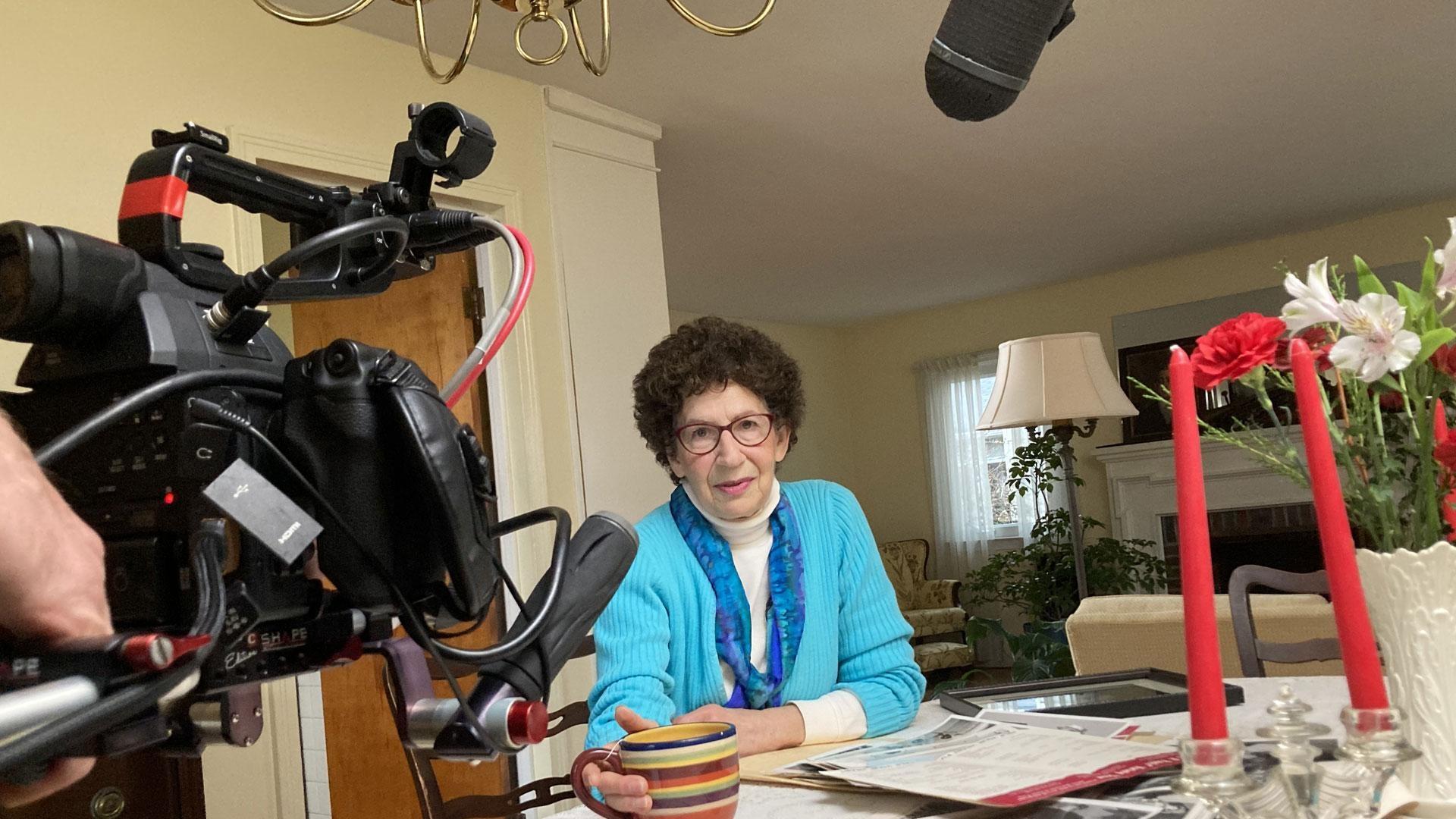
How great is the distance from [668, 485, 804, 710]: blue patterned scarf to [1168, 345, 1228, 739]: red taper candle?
1169 mm

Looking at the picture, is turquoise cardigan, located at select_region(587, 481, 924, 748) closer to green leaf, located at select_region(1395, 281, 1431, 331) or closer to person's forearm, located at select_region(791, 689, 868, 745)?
person's forearm, located at select_region(791, 689, 868, 745)

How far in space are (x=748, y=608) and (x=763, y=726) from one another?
0.27 metres

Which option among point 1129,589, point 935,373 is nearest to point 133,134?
point 1129,589

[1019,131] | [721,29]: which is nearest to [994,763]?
[721,29]

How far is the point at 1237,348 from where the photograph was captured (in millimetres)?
866

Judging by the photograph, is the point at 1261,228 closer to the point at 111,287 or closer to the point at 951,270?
the point at 951,270

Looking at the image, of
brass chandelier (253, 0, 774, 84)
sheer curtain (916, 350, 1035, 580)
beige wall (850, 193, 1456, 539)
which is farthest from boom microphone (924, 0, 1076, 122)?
sheer curtain (916, 350, 1035, 580)

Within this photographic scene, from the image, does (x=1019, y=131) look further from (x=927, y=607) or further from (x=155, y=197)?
(x=155, y=197)

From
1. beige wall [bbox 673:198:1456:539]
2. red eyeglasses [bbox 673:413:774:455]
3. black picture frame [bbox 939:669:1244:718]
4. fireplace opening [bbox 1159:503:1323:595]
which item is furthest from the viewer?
beige wall [bbox 673:198:1456:539]

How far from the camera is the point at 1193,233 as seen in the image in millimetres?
6707

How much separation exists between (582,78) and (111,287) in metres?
3.30

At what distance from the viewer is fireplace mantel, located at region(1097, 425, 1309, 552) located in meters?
6.91

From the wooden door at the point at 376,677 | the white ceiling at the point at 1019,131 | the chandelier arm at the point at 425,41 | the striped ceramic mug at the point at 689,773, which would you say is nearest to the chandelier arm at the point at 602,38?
the chandelier arm at the point at 425,41

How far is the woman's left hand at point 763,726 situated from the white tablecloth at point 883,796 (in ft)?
0.47
